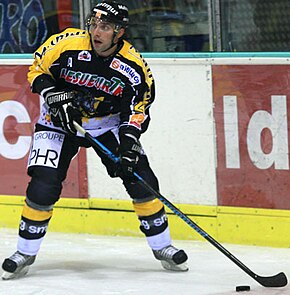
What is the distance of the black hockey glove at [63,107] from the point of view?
16.4 ft

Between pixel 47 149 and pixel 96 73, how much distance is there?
0.41 m

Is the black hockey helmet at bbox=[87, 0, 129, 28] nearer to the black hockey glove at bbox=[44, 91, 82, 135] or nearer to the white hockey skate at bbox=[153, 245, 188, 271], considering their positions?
the black hockey glove at bbox=[44, 91, 82, 135]

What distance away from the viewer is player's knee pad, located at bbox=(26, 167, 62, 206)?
5.07 m

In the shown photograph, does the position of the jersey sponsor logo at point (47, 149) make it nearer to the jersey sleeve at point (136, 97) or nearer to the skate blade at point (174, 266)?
the jersey sleeve at point (136, 97)

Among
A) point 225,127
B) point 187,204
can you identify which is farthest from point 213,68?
point 187,204

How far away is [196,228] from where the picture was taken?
5.05 metres

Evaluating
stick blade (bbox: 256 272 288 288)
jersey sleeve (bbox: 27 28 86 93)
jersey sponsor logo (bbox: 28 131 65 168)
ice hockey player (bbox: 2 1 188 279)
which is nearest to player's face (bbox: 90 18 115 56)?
ice hockey player (bbox: 2 1 188 279)

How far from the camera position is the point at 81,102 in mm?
5160

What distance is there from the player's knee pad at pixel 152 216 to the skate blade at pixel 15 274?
586mm

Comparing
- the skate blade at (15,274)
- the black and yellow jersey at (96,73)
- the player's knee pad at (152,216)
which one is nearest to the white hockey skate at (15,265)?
the skate blade at (15,274)

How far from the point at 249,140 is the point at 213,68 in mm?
425

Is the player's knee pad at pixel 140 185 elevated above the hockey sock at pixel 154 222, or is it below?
above

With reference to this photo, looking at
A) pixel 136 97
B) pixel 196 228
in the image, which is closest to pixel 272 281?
pixel 196 228

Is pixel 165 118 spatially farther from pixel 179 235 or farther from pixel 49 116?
pixel 49 116
